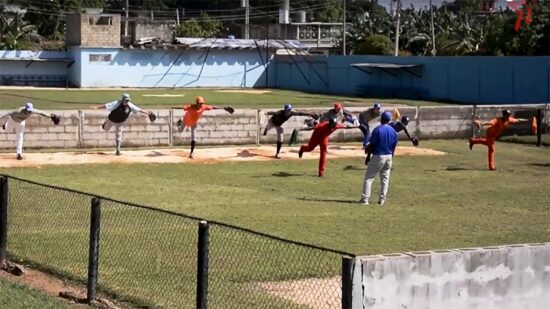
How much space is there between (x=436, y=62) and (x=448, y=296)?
57615mm

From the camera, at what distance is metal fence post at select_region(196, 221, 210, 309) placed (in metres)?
10.2

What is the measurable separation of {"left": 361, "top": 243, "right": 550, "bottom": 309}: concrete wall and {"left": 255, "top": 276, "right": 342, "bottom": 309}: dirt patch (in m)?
2.05

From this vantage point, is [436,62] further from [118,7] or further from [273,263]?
[118,7]

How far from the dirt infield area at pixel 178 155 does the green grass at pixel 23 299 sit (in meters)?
14.8

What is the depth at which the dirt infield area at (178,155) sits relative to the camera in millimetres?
27984

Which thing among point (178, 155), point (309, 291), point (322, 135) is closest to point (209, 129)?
point (178, 155)

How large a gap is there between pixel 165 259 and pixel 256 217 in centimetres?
528

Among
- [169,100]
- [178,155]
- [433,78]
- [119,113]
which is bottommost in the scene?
[178,155]

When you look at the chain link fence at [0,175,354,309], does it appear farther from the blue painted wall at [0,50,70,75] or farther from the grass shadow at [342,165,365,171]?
the blue painted wall at [0,50,70,75]

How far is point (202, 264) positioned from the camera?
10.3 m

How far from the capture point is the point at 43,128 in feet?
103

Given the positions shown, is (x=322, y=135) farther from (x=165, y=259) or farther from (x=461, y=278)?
(x=461, y=278)

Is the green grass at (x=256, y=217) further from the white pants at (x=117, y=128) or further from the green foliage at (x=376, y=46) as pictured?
the green foliage at (x=376, y=46)

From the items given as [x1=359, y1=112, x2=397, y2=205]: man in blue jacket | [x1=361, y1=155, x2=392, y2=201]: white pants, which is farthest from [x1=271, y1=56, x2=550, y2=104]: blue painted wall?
[x1=359, y1=112, x2=397, y2=205]: man in blue jacket
